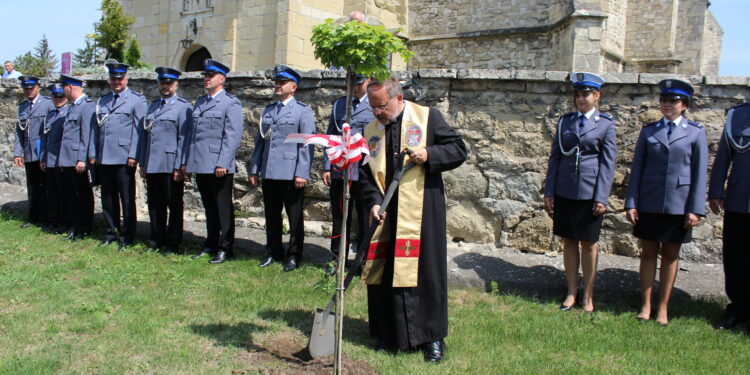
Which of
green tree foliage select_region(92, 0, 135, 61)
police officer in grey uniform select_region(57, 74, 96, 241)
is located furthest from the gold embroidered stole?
green tree foliage select_region(92, 0, 135, 61)

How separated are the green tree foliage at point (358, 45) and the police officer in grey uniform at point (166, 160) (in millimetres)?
3658

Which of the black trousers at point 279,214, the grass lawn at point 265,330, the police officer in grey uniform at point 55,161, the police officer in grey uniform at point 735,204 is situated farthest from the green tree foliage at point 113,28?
the police officer in grey uniform at point 735,204

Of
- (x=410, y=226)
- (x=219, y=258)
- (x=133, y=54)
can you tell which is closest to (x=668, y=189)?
(x=410, y=226)

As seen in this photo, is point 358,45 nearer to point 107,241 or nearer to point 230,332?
point 230,332

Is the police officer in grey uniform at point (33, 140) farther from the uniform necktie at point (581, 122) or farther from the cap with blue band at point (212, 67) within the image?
the uniform necktie at point (581, 122)

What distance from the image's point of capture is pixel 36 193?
845cm

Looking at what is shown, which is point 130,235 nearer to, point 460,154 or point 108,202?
point 108,202

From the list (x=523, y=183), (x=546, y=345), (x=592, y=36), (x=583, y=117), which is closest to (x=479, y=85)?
(x=523, y=183)

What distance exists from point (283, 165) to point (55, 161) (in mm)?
3856

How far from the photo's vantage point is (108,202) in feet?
23.4

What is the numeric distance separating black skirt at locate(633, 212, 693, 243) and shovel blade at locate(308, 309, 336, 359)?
9.06ft

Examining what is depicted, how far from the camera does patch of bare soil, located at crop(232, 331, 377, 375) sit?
3584mm

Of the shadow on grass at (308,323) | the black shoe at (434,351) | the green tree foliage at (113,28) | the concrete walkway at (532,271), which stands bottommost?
the shadow on grass at (308,323)

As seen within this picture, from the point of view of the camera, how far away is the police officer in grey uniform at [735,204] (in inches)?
179
